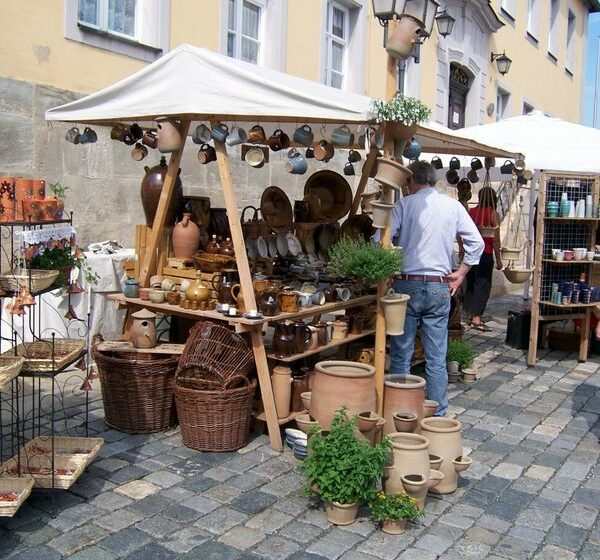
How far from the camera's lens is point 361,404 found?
387 centimetres

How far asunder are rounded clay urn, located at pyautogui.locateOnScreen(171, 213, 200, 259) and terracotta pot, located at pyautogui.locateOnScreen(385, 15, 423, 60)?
190 cm

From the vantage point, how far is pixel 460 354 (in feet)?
20.0

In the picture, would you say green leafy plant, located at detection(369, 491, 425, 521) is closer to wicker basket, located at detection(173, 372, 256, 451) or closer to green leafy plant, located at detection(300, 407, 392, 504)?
green leafy plant, located at detection(300, 407, 392, 504)

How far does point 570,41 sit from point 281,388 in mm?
18727

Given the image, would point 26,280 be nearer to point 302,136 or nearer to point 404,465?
point 404,465

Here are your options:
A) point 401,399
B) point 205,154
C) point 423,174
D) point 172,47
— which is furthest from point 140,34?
point 401,399

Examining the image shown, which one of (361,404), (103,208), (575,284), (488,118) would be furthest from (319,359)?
(488,118)

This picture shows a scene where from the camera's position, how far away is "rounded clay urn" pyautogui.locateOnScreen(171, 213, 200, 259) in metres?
5.12

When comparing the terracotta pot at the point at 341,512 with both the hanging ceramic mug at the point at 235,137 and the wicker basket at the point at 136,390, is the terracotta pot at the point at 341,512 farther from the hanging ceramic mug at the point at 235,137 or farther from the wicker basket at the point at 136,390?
the hanging ceramic mug at the point at 235,137

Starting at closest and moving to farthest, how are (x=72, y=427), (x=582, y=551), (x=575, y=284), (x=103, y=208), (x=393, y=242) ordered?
(x=582, y=551)
(x=72, y=427)
(x=393, y=242)
(x=103, y=208)
(x=575, y=284)

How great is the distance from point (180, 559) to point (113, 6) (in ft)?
17.4

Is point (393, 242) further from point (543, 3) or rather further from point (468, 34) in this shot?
point (543, 3)

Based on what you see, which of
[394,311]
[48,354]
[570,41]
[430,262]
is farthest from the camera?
[570,41]

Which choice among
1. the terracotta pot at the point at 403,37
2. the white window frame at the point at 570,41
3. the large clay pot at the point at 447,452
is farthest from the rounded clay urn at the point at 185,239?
the white window frame at the point at 570,41
